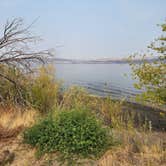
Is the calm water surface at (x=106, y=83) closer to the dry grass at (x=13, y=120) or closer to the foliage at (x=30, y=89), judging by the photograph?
the foliage at (x=30, y=89)

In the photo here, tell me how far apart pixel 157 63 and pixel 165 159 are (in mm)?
3174

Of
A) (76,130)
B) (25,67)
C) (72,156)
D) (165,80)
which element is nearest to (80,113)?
(76,130)

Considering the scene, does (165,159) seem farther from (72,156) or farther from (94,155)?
(72,156)

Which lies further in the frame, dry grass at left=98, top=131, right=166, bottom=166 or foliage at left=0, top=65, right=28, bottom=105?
foliage at left=0, top=65, right=28, bottom=105

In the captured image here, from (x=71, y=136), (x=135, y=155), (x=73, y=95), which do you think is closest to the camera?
(x=135, y=155)

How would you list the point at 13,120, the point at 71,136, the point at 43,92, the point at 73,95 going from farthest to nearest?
1. the point at 73,95
2. the point at 43,92
3. the point at 13,120
4. the point at 71,136

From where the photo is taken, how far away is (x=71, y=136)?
5.92 metres

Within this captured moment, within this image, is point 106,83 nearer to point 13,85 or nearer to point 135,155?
point 13,85

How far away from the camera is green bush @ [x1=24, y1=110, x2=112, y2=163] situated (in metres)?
5.75

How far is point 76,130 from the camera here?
5.95 m

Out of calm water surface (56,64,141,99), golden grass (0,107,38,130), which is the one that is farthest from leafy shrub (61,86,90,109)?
golden grass (0,107,38,130)

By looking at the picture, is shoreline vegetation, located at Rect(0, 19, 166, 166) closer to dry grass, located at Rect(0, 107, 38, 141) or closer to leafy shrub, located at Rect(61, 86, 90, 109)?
dry grass, located at Rect(0, 107, 38, 141)

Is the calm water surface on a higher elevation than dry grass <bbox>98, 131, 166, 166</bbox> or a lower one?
lower

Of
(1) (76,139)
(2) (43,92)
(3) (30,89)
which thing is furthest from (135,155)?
(3) (30,89)
